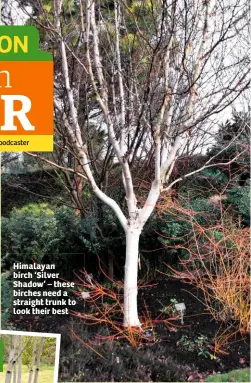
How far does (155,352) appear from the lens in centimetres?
511

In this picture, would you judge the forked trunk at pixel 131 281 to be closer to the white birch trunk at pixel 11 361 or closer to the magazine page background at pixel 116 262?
the magazine page background at pixel 116 262

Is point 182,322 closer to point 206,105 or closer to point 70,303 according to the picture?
point 70,303

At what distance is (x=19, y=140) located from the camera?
425cm

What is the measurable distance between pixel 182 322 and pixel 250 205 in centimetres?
241

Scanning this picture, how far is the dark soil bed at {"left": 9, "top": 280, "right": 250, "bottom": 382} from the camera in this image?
4.79 m

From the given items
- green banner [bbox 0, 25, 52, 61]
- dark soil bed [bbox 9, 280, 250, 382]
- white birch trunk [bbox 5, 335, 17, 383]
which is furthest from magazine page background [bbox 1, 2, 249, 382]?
white birch trunk [bbox 5, 335, 17, 383]

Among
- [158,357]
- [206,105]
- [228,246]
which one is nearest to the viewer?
[158,357]

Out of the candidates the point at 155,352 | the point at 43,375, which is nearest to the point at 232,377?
the point at 155,352

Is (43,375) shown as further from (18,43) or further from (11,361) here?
(18,43)

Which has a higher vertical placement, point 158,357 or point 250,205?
point 250,205

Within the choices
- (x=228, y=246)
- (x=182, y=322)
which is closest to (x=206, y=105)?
(x=228, y=246)

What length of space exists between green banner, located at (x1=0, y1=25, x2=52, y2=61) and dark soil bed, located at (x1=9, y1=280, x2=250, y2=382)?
268 centimetres

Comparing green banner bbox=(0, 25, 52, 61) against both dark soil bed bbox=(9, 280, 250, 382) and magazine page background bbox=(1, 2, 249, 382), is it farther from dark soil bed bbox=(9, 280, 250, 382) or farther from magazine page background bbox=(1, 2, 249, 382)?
dark soil bed bbox=(9, 280, 250, 382)

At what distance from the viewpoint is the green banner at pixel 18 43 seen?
4020mm
